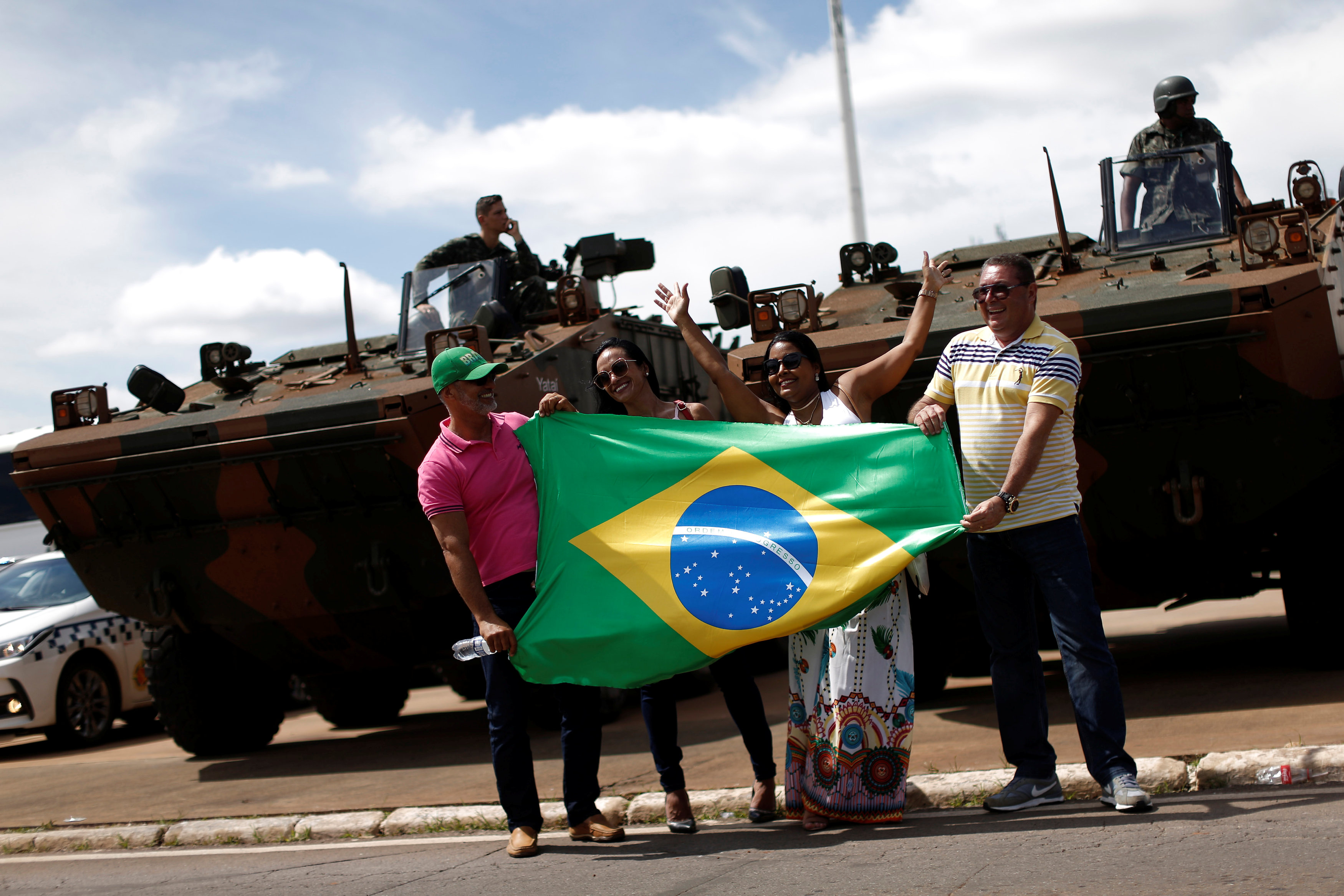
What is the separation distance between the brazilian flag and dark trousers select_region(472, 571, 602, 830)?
104 millimetres

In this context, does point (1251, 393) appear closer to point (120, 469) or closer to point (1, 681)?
point (120, 469)

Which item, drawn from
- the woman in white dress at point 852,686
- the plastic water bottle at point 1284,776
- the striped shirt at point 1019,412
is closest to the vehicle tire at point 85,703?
the woman in white dress at point 852,686

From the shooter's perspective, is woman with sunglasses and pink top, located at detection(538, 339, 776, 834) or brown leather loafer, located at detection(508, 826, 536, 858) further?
woman with sunglasses and pink top, located at detection(538, 339, 776, 834)

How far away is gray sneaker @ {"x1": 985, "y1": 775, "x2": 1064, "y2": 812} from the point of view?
476 centimetres

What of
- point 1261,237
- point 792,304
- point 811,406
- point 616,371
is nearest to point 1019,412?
point 811,406

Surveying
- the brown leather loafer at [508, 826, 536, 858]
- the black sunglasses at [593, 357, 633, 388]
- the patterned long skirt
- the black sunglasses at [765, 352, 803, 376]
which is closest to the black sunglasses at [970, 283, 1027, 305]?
the black sunglasses at [765, 352, 803, 376]

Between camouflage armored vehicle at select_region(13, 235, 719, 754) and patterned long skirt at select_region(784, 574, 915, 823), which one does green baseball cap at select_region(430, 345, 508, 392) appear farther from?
camouflage armored vehicle at select_region(13, 235, 719, 754)

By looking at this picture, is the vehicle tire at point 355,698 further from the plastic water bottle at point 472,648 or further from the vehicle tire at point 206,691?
the plastic water bottle at point 472,648

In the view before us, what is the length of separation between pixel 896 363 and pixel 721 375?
0.64 meters

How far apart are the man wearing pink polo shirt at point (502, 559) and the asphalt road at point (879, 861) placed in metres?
0.18

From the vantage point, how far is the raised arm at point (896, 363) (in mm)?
5023

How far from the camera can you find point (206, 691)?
893cm

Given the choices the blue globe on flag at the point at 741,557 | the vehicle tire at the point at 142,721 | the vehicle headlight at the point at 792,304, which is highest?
the vehicle headlight at the point at 792,304

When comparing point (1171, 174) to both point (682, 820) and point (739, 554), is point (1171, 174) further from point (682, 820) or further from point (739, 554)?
point (682, 820)
